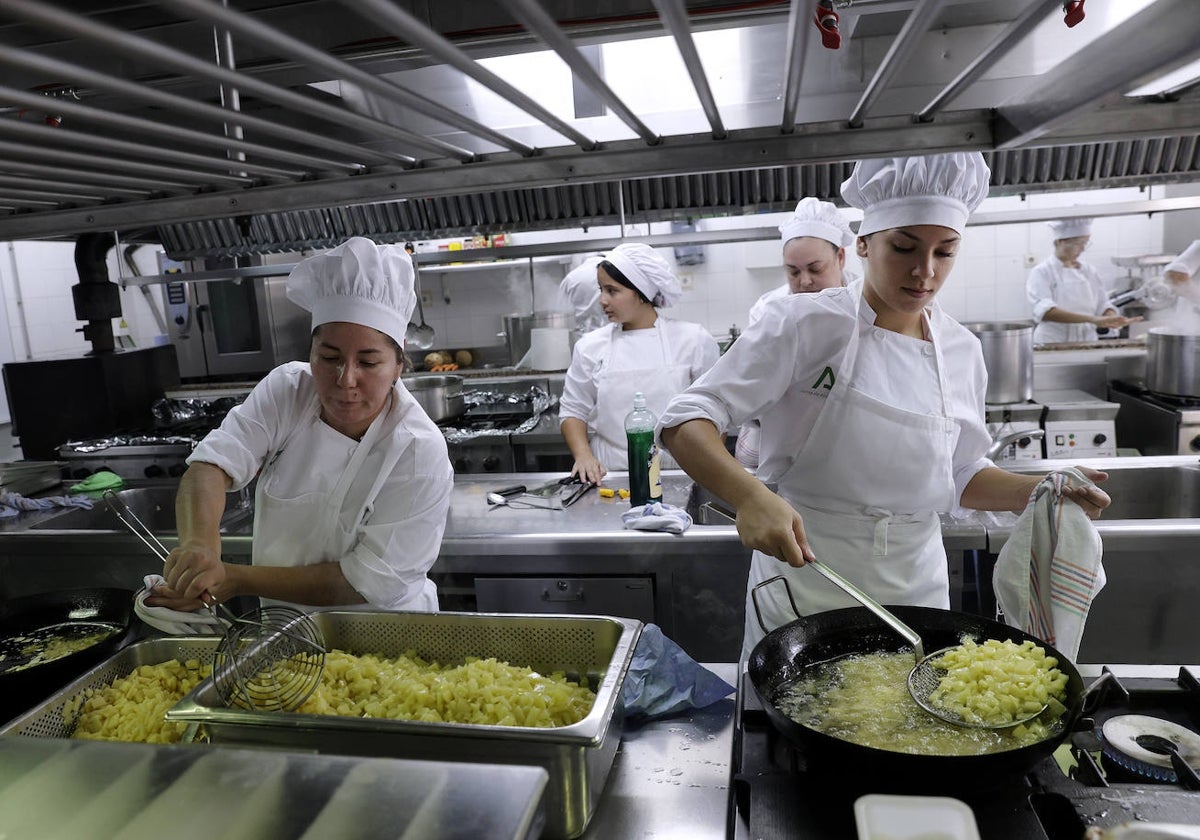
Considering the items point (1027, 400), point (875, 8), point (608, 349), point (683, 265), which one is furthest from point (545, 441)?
point (875, 8)

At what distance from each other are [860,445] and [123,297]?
7.48 m

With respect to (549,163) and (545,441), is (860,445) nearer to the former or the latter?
(549,163)

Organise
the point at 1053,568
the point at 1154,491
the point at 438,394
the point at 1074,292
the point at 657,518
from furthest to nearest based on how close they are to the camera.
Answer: the point at 1074,292 → the point at 438,394 → the point at 1154,491 → the point at 657,518 → the point at 1053,568

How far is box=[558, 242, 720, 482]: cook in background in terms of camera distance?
3439mm

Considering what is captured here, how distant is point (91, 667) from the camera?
1495 millimetres

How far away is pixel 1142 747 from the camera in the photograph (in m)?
1.15

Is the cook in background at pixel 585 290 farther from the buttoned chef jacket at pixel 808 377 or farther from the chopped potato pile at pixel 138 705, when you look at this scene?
the chopped potato pile at pixel 138 705

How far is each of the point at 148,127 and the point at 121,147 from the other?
0.37 ft

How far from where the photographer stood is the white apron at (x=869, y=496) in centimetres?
190

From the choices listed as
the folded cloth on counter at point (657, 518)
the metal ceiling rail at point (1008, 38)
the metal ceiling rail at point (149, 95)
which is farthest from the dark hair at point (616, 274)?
the metal ceiling rail at point (1008, 38)

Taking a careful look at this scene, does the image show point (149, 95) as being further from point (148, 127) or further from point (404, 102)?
point (404, 102)

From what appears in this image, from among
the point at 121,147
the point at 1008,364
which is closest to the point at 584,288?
the point at 1008,364

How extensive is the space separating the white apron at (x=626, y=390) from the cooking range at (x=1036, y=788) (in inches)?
89.5

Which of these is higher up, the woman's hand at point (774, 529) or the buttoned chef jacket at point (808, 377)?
the buttoned chef jacket at point (808, 377)
